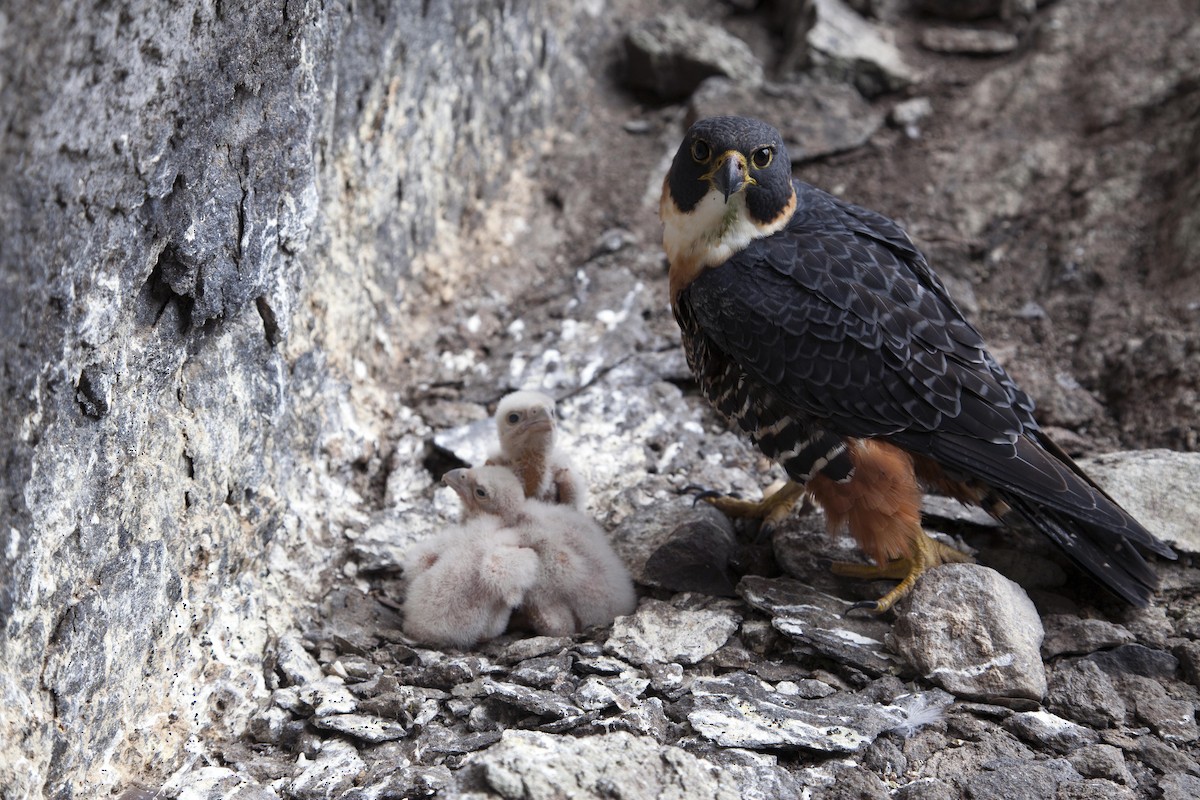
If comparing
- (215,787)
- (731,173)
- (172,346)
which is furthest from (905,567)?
(172,346)

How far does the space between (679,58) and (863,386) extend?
132 inches

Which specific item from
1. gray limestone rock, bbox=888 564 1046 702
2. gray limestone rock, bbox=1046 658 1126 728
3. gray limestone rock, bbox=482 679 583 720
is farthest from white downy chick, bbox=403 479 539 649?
gray limestone rock, bbox=1046 658 1126 728

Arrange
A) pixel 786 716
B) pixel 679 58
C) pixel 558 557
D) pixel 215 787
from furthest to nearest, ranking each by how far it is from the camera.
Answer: pixel 679 58 → pixel 558 557 → pixel 786 716 → pixel 215 787

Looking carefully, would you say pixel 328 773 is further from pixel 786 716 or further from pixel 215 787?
pixel 786 716

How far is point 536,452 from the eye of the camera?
385cm

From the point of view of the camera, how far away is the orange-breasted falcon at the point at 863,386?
11.3ft

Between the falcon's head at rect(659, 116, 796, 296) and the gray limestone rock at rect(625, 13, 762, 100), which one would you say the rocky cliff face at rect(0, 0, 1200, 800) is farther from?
the falcon's head at rect(659, 116, 796, 296)

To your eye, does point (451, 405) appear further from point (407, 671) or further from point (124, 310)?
point (124, 310)

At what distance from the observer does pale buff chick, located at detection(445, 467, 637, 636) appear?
3525 mm

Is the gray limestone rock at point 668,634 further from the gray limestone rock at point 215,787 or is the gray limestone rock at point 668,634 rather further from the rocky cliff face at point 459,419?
the gray limestone rock at point 215,787

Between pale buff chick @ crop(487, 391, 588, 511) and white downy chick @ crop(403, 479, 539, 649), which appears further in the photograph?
pale buff chick @ crop(487, 391, 588, 511)

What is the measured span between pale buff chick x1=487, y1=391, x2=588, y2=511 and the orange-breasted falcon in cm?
66

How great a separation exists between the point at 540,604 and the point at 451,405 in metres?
1.28

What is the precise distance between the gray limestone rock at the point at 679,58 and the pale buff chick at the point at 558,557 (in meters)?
3.32
